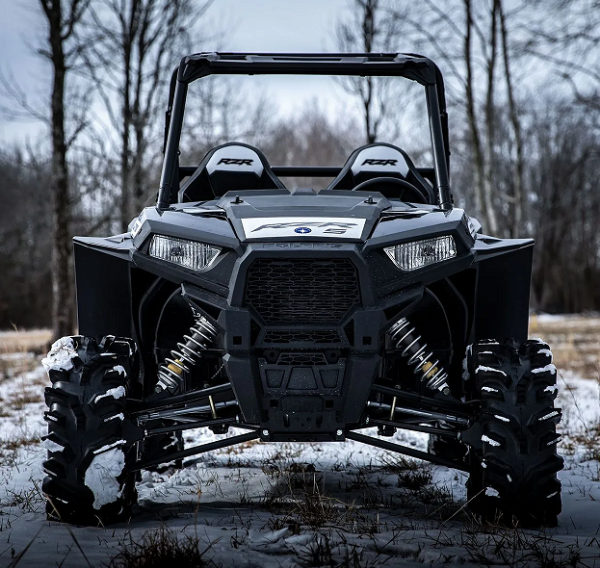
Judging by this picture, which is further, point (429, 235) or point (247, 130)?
point (247, 130)

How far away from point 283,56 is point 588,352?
29.9 feet

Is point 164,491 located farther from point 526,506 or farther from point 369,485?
point 526,506

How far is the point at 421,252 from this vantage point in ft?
10.3

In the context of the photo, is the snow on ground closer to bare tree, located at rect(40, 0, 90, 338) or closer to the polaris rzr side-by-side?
the polaris rzr side-by-side

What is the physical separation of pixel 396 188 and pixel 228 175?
994 millimetres

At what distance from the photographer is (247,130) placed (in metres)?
19.2

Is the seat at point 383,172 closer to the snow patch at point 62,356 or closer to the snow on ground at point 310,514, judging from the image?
the snow on ground at point 310,514

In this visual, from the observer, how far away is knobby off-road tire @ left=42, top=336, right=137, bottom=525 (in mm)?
3068

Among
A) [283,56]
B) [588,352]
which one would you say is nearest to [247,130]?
[588,352]

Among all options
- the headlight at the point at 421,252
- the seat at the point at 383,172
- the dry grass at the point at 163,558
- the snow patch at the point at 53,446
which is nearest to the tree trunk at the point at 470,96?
the seat at the point at 383,172

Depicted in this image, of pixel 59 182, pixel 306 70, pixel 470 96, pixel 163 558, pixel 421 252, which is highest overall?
pixel 470 96

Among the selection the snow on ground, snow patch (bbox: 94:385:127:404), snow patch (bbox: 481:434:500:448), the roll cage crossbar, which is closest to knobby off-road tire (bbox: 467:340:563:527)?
snow patch (bbox: 481:434:500:448)

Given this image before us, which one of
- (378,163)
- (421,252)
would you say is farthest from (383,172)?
(421,252)

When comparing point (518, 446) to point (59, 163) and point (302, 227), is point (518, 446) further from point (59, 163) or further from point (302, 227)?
point (59, 163)
